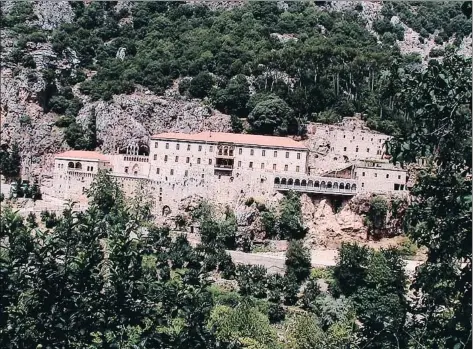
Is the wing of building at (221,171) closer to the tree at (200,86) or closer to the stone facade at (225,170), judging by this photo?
the stone facade at (225,170)

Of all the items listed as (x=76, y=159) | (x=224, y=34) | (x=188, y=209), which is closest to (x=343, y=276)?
(x=188, y=209)

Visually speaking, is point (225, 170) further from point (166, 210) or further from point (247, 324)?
point (247, 324)

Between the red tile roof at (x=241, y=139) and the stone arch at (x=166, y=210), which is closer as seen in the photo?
the stone arch at (x=166, y=210)

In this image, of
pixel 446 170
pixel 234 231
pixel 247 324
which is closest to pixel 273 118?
pixel 234 231

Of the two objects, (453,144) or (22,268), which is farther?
(22,268)

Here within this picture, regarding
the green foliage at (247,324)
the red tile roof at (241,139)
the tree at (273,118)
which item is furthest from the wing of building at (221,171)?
the green foliage at (247,324)

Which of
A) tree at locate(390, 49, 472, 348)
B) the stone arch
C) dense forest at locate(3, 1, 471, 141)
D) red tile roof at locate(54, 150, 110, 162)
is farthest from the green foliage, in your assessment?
tree at locate(390, 49, 472, 348)

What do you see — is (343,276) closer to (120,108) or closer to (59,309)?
(120,108)
